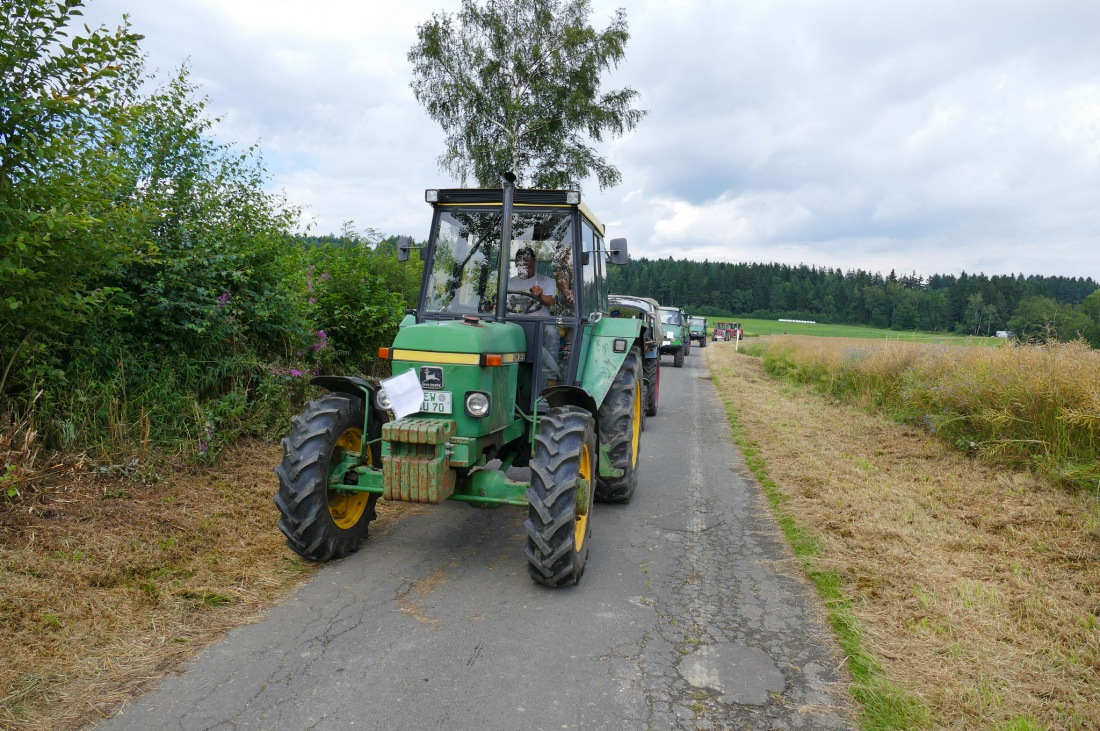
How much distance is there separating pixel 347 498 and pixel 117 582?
1351mm

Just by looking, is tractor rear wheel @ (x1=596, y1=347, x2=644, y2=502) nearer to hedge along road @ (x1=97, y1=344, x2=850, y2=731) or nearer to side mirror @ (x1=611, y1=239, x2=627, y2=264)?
hedge along road @ (x1=97, y1=344, x2=850, y2=731)

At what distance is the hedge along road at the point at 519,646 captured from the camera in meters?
2.78

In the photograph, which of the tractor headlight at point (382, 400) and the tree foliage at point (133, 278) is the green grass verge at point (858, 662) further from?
the tree foliage at point (133, 278)

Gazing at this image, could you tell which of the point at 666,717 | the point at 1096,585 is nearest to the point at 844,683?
the point at 666,717

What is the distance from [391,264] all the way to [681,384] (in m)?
8.29

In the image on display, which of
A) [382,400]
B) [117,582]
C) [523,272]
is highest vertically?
[523,272]

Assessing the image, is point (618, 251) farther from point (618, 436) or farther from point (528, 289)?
point (618, 436)

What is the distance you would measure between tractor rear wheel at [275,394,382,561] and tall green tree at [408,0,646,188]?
1509 centimetres

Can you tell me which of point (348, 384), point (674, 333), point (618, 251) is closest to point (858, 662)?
Answer: point (348, 384)

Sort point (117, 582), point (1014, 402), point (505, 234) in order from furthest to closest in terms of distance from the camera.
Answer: point (1014, 402) → point (505, 234) → point (117, 582)

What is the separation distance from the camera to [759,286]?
3848 inches

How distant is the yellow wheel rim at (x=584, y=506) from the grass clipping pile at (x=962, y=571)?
1574 millimetres

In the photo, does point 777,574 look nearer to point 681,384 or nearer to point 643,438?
point 643,438

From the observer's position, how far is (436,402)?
407 centimetres
